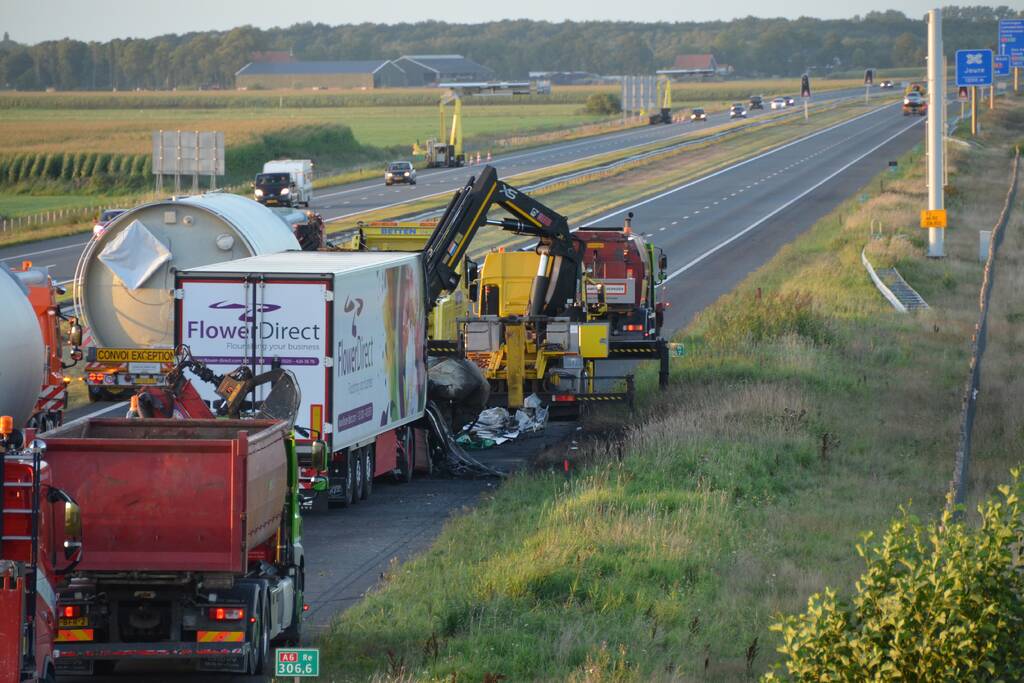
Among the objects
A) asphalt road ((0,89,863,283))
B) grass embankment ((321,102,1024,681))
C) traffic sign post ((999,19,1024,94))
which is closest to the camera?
grass embankment ((321,102,1024,681))

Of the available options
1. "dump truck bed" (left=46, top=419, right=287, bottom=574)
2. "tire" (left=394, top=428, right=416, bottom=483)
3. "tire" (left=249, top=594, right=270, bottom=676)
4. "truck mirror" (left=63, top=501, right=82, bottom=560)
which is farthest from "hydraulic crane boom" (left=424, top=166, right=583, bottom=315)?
"truck mirror" (left=63, top=501, right=82, bottom=560)

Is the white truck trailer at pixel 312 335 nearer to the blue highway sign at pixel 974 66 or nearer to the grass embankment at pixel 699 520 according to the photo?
the grass embankment at pixel 699 520

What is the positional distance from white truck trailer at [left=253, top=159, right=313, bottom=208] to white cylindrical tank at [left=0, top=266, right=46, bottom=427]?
51.8m

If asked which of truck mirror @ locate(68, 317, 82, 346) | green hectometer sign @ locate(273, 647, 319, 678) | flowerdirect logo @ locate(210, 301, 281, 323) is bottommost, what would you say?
green hectometer sign @ locate(273, 647, 319, 678)

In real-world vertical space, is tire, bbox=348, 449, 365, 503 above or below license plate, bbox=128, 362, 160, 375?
below

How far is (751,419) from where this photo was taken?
23062 millimetres

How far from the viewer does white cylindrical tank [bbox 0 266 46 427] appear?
1670cm

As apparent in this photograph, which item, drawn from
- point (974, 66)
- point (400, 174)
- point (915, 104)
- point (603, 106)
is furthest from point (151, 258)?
point (603, 106)

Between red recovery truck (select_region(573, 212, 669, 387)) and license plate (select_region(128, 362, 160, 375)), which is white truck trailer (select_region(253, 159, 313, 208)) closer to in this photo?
red recovery truck (select_region(573, 212, 669, 387))

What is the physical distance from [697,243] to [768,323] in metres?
25.9

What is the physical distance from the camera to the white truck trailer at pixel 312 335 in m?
19.1

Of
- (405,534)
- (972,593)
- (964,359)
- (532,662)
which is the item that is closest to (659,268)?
(964,359)

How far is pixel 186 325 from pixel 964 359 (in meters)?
16.6

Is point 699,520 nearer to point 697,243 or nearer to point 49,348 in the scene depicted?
point 49,348
